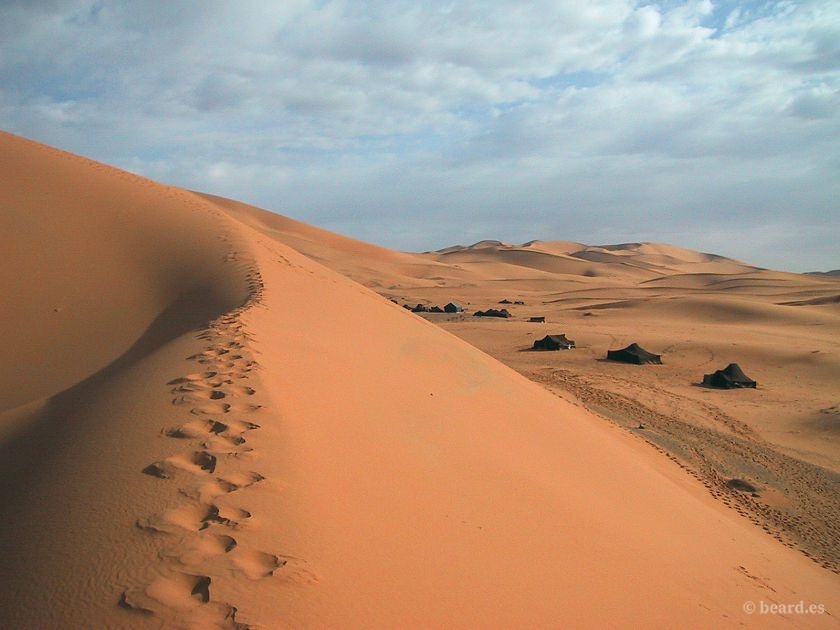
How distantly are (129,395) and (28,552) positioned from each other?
1791 mm

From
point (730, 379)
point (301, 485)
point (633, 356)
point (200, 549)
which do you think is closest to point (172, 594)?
point (200, 549)

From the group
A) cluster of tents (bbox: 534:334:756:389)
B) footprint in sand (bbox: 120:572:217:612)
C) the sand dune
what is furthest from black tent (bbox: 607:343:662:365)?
footprint in sand (bbox: 120:572:217:612)

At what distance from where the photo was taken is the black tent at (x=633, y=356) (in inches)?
714

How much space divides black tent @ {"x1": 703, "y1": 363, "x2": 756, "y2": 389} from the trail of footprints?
1448 cm

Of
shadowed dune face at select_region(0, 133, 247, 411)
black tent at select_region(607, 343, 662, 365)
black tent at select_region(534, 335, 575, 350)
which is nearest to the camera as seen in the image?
shadowed dune face at select_region(0, 133, 247, 411)

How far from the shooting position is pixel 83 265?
856cm

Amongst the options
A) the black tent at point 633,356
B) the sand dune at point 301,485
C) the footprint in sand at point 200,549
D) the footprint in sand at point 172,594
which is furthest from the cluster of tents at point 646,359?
the footprint in sand at point 172,594

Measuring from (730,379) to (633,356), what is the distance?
2868 millimetres

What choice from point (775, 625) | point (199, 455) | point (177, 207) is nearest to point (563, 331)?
point (177, 207)

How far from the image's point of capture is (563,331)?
23.1m

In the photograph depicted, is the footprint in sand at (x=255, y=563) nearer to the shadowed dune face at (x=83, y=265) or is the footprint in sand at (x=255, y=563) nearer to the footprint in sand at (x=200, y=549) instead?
the footprint in sand at (x=200, y=549)

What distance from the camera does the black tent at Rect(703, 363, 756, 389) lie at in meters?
15.9

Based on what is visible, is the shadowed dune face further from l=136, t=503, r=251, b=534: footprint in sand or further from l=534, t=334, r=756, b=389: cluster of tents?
l=534, t=334, r=756, b=389: cluster of tents

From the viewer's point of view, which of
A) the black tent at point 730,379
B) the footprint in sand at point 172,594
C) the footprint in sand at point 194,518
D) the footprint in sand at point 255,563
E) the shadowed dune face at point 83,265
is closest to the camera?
the footprint in sand at point 172,594
